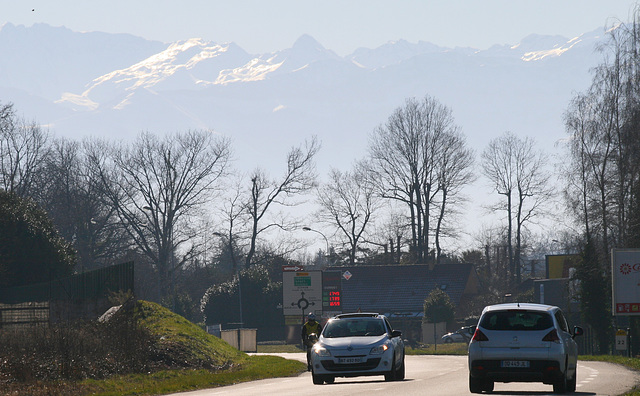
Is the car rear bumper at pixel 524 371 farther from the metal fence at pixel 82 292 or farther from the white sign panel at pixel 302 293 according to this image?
the white sign panel at pixel 302 293

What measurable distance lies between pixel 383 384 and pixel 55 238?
27.6m

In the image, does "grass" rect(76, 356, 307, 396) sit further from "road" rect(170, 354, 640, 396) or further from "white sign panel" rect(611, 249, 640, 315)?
"white sign panel" rect(611, 249, 640, 315)

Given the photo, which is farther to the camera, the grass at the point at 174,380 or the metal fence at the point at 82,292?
the metal fence at the point at 82,292

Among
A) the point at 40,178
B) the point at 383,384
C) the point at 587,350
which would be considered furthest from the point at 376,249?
the point at 383,384

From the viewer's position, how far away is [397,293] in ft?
267

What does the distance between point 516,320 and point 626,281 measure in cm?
1991

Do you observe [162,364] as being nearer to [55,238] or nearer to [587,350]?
[55,238]

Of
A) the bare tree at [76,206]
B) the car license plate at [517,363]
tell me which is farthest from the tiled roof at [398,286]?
the car license plate at [517,363]

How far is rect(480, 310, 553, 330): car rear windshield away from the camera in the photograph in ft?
59.2

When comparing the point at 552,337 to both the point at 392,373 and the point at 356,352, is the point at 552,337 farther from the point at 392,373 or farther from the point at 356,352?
the point at 392,373

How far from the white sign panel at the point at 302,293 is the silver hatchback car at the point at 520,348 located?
32.6 metres

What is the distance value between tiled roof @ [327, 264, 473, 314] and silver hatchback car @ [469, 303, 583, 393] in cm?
6206

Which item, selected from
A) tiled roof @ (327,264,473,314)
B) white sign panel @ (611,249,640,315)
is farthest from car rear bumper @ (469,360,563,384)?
tiled roof @ (327,264,473,314)

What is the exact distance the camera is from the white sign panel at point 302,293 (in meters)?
50.8
